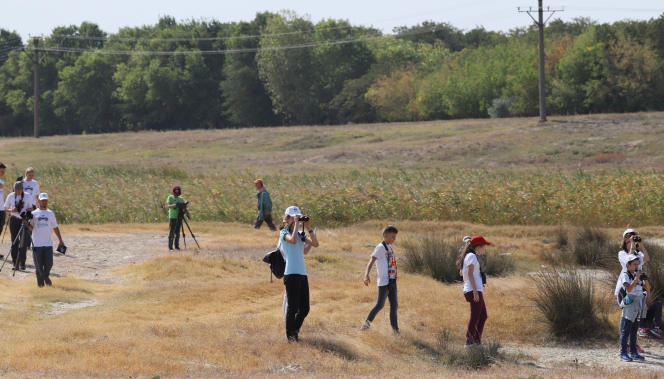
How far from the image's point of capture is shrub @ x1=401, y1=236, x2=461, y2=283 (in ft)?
63.8

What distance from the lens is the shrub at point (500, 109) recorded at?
262ft

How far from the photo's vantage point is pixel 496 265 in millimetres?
20234

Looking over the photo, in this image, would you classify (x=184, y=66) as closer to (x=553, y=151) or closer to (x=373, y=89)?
(x=373, y=89)

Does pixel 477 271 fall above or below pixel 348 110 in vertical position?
below

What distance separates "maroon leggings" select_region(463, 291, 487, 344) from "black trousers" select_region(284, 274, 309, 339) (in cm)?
233

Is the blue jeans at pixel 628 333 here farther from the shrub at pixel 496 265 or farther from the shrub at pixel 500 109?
the shrub at pixel 500 109

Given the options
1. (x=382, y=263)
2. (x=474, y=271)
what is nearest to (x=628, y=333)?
(x=474, y=271)

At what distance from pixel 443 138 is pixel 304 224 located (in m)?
48.1

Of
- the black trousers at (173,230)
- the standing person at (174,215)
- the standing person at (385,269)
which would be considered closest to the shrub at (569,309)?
the standing person at (385,269)

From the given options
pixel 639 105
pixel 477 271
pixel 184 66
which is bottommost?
pixel 477 271

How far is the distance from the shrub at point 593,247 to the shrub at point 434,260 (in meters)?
3.87

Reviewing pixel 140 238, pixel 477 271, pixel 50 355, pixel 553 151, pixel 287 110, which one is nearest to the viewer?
pixel 50 355

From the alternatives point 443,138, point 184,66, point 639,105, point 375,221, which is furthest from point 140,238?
point 184,66

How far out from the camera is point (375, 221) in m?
29.5
